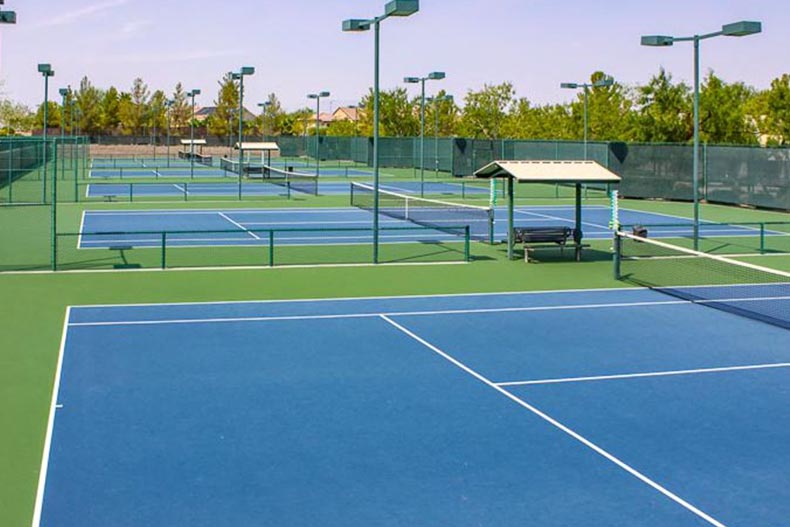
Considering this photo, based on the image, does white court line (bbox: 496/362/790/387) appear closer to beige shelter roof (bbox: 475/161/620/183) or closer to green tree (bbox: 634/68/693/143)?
beige shelter roof (bbox: 475/161/620/183)

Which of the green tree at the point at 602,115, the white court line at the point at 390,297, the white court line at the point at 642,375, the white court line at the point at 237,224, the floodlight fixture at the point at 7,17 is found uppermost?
the green tree at the point at 602,115

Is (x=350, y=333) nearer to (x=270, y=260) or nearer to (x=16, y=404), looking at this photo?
(x=16, y=404)

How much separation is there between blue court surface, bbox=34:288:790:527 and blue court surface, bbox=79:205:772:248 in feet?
37.0

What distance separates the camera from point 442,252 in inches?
1046

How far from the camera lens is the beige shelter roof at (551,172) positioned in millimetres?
24781

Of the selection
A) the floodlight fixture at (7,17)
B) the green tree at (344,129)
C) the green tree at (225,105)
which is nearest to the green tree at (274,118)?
the green tree at (225,105)

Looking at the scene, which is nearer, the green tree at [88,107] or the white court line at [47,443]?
the white court line at [47,443]

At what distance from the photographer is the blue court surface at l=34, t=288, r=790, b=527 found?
8906 mm

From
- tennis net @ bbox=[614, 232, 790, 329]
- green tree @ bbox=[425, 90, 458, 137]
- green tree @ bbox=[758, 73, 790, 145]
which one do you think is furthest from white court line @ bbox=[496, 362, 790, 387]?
green tree @ bbox=[425, 90, 458, 137]

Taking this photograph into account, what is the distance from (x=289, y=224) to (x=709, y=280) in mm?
16062

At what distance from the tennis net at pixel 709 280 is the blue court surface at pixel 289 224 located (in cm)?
612

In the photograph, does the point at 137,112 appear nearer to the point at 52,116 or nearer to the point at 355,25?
the point at 52,116

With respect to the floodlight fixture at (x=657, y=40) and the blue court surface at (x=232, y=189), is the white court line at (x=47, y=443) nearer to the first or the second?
the floodlight fixture at (x=657, y=40)

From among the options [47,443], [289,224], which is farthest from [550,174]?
[47,443]
